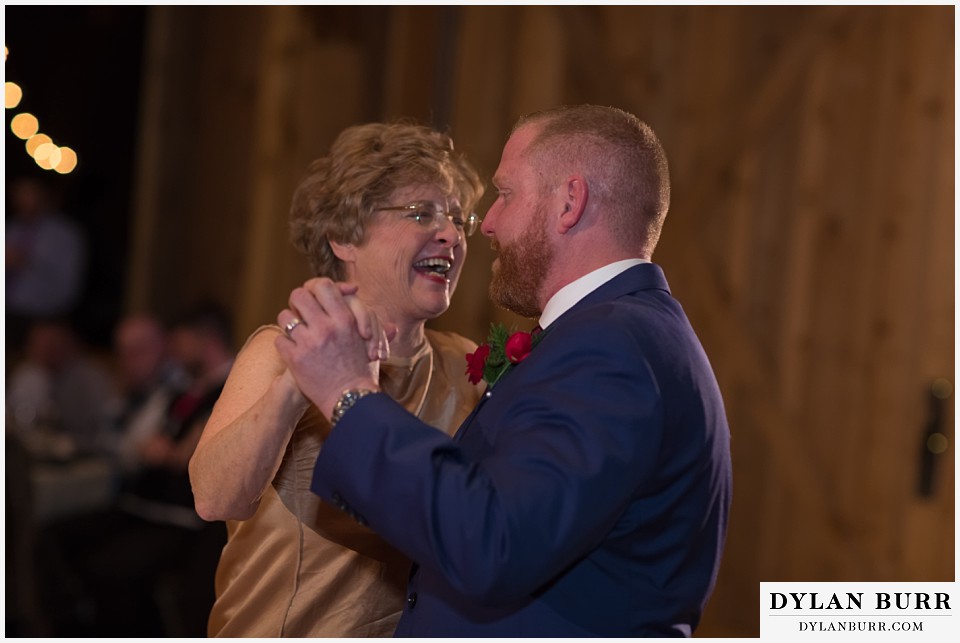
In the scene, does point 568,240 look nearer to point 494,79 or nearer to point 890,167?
point 890,167

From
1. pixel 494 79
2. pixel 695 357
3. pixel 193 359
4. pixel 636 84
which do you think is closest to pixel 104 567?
pixel 193 359

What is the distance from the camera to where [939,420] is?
484cm

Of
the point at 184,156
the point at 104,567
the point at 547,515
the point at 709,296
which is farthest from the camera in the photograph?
the point at 184,156

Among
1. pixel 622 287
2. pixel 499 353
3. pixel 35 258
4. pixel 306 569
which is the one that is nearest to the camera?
pixel 622 287

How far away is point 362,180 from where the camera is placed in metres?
2.48

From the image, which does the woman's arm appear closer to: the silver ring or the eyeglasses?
the silver ring

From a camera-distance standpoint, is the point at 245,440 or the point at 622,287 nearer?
the point at 622,287

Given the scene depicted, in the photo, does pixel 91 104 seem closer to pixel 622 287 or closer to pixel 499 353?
pixel 499 353

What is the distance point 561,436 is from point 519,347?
0.37m

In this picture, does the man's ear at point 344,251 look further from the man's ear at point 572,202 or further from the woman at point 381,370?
the man's ear at point 572,202

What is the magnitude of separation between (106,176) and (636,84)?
3.94 meters

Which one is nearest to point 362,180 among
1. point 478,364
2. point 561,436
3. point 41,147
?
point 478,364

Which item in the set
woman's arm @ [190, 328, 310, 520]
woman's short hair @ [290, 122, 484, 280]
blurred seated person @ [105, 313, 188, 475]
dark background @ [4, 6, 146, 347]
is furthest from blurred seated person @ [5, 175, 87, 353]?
woman's arm @ [190, 328, 310, 520]

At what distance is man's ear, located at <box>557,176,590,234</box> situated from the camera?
73.0 inches
